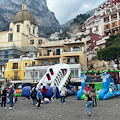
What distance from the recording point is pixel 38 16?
131m

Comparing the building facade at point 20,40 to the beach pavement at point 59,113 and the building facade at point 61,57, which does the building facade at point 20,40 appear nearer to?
the building facade at point 61,57

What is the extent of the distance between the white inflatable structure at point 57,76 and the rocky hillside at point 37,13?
308 ft

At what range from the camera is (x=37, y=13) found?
135125 mm

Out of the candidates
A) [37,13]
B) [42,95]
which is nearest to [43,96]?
[42,95]

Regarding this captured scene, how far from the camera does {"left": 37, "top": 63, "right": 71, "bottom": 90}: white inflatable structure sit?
65.0 feet

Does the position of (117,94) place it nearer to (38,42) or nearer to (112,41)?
(112,41)

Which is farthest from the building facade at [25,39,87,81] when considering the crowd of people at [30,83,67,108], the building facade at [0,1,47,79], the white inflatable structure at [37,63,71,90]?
the crowd of people at [30,83,67,108]

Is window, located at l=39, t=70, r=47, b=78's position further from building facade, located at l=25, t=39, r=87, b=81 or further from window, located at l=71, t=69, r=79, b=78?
window, located at l=71, t=69, r=79, b=78

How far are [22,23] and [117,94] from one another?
160 feet

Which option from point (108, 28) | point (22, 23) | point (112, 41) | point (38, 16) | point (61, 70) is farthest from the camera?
point (38, 16)

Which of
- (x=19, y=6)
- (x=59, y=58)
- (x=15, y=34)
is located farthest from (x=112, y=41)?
(x=19, y=6)

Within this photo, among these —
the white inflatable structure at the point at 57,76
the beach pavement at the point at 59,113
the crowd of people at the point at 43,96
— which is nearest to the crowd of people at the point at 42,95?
the crowd of people at the point at 43,96

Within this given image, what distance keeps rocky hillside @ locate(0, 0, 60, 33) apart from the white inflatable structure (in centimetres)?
9397

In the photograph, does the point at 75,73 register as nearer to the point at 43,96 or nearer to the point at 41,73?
the point at 41,73
